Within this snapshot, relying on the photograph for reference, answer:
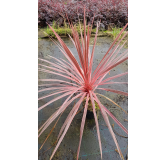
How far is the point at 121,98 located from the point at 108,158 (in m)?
0.68

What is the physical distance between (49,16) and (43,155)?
8.85 feet

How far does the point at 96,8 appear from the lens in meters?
2.85

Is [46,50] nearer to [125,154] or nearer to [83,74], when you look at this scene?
[83,74]

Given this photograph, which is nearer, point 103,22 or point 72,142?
point 72,142

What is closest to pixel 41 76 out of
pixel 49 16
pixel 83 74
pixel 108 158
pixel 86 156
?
pixel 83 74

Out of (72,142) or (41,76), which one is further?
(41,76)

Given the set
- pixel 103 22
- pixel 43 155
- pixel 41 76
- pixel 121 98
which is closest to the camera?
pixel 43 155

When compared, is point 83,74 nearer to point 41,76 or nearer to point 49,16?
point 41,76

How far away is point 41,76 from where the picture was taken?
1822 millimetres

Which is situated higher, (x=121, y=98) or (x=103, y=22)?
(x=103, y=22)

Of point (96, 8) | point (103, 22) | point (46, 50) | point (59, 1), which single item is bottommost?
point (46, 50)
